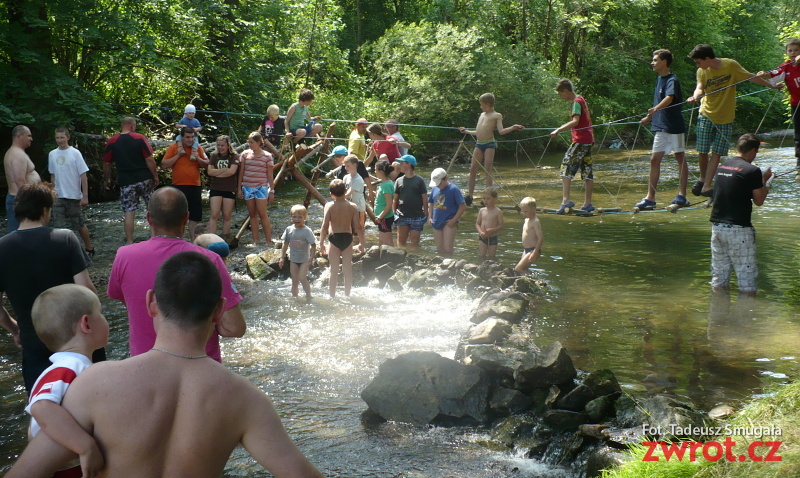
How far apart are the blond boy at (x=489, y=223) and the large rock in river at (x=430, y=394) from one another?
4647 millimetres

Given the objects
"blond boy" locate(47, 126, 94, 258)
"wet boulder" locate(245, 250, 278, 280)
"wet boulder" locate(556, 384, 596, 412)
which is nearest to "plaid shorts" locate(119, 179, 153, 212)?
"blond boy" locate(47, 126, 94, 258)

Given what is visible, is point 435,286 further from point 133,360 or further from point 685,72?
point 685,72

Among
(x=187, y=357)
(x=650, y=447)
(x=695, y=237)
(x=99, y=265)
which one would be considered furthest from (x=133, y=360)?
(x=695, y=237)

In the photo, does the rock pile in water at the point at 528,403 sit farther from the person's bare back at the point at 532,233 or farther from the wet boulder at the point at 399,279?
the wet boulder at the point at 399,279

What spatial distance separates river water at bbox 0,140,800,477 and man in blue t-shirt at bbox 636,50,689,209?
57.4 inches

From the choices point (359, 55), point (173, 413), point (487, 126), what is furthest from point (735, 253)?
point (359, 55)

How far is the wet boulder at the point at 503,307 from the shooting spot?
8.03 metres

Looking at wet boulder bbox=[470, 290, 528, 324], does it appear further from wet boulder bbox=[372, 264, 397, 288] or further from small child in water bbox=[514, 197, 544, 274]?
wet boulder bbox=[372, 264, 397, 288]

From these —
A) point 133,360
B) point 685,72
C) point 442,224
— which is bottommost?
point 442,224

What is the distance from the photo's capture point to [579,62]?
3669 centimetres

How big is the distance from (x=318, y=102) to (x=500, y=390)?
824 inches

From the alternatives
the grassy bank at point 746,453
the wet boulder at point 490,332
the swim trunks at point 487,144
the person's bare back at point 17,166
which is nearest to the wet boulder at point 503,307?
the wet boulder at point 490,332

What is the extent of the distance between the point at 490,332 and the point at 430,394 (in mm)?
1509

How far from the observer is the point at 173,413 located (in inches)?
82.2
